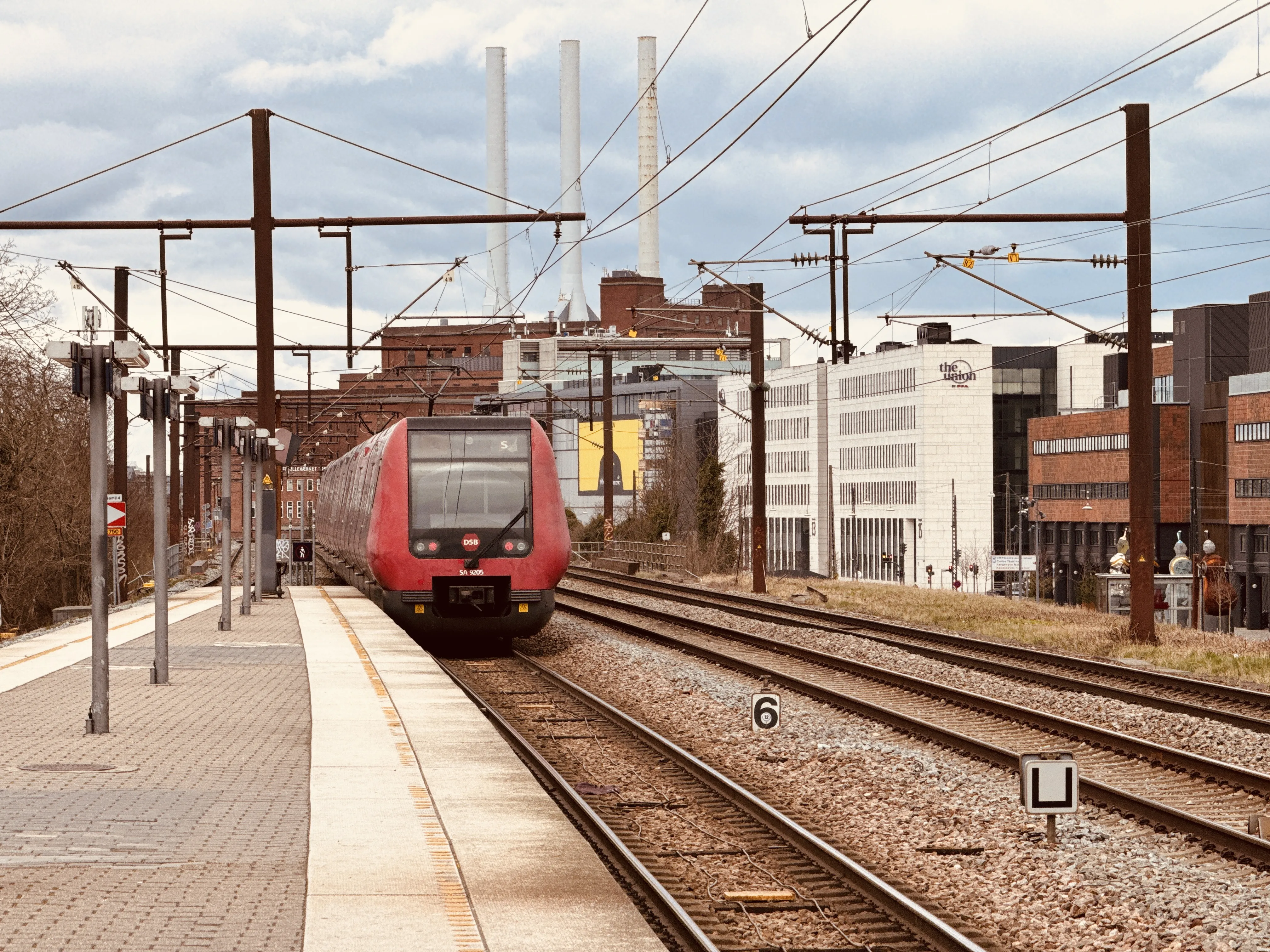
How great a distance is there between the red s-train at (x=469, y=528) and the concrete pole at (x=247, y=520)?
386cm

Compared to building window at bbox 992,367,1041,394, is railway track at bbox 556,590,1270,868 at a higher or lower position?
lower

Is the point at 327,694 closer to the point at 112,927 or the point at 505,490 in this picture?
the point at 505,490

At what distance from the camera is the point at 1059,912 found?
959cm

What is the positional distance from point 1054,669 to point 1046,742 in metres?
6.69

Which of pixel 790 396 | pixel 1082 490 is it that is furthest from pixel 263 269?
pixel 790 396

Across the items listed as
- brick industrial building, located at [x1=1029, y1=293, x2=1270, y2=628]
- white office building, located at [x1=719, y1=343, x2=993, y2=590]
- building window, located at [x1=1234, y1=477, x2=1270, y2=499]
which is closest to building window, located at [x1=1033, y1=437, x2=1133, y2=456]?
brick industrial building, located at [x1=1029, y1=293, x2=1270, y2=628]

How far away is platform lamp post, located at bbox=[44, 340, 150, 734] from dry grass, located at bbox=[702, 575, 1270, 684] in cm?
1339

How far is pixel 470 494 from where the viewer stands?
24.5 m

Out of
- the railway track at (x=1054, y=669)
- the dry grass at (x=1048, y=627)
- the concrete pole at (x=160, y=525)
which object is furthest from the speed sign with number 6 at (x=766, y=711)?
the dry grass at (x=1048, y=627)

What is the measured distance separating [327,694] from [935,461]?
124m

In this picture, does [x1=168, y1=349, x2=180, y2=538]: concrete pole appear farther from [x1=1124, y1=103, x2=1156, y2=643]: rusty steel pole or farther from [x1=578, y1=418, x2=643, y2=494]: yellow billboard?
[x1=578, y1=418, x2=643, y2=494]: yellow billboard

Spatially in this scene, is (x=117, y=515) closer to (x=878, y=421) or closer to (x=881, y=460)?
(x=878, y=421)

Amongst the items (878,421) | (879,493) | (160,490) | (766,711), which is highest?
(878,421)

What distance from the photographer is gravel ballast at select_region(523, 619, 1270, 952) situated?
927 cm
